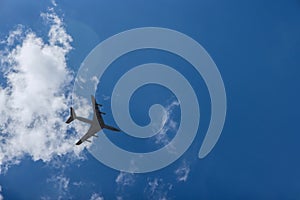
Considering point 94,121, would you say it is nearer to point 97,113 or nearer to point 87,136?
point 97,113

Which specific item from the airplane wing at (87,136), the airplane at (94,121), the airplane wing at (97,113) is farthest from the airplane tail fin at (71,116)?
the airplane wing at (97,113)

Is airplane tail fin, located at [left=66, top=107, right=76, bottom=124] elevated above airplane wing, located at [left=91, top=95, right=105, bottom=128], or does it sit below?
above

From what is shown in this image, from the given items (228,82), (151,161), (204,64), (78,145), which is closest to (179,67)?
(204,64)

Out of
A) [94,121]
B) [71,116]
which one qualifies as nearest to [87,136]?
[94,121]

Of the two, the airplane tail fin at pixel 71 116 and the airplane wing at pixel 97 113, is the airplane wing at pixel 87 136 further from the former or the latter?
the airplane tail fin at pixel 71 116

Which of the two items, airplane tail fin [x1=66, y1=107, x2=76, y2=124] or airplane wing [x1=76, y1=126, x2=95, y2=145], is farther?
airplane tail fin [x1=66, y1=107, x2=76, y2=124]

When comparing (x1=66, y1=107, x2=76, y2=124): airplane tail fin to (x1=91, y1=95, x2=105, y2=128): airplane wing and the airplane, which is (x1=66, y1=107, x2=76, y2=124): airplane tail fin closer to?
the airplane

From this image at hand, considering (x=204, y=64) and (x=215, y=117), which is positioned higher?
(x=204, y=64)

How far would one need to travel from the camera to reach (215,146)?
3234 cm

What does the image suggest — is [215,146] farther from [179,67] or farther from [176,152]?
[179,67]

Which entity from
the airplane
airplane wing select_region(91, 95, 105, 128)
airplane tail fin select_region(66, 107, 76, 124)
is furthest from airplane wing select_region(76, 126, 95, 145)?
airplane tail fin select_region(66, 107, 76, 124)

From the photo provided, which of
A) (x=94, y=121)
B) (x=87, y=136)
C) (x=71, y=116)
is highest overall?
(x=71, y=116)

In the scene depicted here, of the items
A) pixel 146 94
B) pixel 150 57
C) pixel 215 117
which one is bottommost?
pixel 215 117

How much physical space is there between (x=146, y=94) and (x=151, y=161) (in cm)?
700
